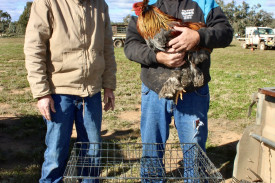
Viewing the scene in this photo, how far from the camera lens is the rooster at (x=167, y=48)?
2.24m

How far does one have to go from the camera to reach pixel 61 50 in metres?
2.30

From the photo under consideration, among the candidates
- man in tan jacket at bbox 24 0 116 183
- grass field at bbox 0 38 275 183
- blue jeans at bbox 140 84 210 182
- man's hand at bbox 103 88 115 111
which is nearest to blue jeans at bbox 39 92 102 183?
man in tan jacket at bbox 24 0 116 183

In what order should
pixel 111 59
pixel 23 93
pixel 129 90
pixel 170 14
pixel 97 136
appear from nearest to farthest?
pixel 170 14
pixel 97 136
pixel 111 59
pixel 23 93
pixel 129 90

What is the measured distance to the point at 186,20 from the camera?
2338mm

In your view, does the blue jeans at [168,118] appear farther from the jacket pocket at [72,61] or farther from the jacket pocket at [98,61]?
the jacket pocket at [72,61]

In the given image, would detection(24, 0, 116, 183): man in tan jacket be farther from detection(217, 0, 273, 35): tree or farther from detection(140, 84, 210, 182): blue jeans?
detection(217, 0, 273, 35): tree

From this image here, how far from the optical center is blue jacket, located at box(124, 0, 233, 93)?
2.20m

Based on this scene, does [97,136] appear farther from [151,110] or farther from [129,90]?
[129,90]

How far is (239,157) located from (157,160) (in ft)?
3.00

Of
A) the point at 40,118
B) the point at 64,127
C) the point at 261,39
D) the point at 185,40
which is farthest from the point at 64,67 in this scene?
the point at 261,39

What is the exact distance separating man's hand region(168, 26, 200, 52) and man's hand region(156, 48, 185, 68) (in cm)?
Answer: 4

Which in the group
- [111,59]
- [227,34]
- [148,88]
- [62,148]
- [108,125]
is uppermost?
[227,34]

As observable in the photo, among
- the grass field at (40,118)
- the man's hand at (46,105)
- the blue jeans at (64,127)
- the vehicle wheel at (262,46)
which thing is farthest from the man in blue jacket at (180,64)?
the vehicle wheel at (262,46)

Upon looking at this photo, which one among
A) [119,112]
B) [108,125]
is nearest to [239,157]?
[108,125]
